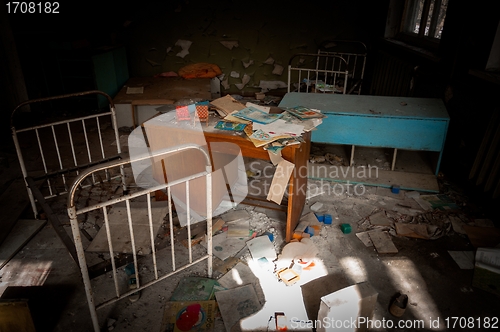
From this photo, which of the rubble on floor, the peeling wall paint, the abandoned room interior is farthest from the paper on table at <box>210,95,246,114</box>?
the peeling wall paint

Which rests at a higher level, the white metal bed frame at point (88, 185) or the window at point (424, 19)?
the window at point (424, 19)

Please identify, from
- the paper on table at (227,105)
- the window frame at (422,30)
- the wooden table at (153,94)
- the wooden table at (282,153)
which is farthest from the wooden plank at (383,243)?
the wooden table at (153,94)

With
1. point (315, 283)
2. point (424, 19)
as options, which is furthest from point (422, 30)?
point (315, 283)

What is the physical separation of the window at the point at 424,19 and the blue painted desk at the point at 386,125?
1.48 metres

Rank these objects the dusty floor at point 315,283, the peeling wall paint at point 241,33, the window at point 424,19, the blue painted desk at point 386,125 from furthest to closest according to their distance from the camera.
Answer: the peeling wall paint at point 241,33 < the window at point 424,19 < the blue painted desk at point 386,125 < the dusty floor at point 315,283

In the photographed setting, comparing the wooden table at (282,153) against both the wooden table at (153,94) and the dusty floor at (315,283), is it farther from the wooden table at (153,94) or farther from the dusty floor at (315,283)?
the wooden table at (153,94)

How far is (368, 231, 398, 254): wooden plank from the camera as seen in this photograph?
101 inches

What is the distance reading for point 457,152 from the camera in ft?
11.3

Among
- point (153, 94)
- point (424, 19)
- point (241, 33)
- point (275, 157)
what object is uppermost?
point (424, 19)

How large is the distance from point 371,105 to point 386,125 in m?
0.36

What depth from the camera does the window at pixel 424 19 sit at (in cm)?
422

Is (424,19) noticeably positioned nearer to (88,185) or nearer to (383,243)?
(383,243)

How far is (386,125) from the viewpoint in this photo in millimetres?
3148

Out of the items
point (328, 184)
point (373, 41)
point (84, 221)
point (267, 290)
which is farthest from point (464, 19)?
point (84, 221)
